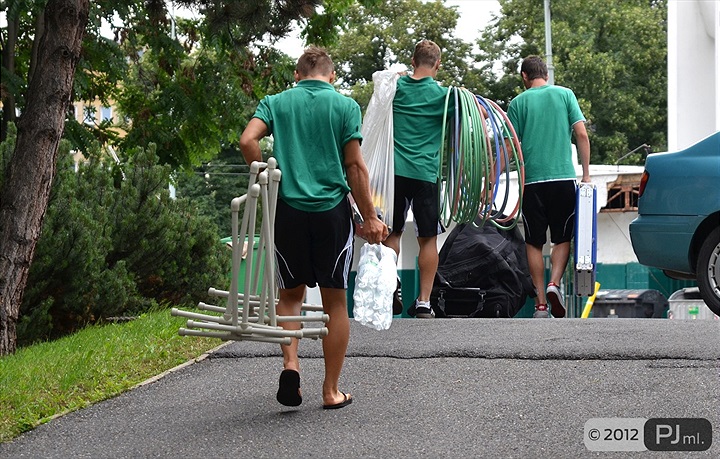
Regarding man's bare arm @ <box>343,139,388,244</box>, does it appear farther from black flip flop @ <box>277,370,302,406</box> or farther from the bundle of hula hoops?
the bundle of hula hoops

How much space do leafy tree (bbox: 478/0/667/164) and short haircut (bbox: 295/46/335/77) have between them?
38.6 meters

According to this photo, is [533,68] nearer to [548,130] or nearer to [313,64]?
[548,130]

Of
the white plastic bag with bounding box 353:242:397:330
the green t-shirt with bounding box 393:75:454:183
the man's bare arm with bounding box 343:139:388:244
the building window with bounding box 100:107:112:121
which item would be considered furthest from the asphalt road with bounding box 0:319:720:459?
the building window with bounding box 100:107:112:121

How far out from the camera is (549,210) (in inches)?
411

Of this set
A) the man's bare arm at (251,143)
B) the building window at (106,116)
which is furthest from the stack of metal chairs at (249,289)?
the building window at (106,116)

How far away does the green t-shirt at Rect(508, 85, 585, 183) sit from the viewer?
33.7 feet

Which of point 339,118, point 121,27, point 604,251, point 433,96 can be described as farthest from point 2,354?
point 604,251

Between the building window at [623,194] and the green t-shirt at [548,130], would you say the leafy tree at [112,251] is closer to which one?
the green t-shirt at [548,130]

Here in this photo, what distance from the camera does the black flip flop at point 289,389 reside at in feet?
19.8

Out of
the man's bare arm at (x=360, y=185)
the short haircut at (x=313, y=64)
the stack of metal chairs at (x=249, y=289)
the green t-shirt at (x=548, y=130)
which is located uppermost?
the green t-shirt at (x=548, y=130)

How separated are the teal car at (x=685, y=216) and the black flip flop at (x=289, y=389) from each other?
4.09 meters

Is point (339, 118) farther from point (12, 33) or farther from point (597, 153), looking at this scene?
point (597, 153)

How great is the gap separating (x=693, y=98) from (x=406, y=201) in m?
13.3

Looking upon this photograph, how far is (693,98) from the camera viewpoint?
21703 mm
